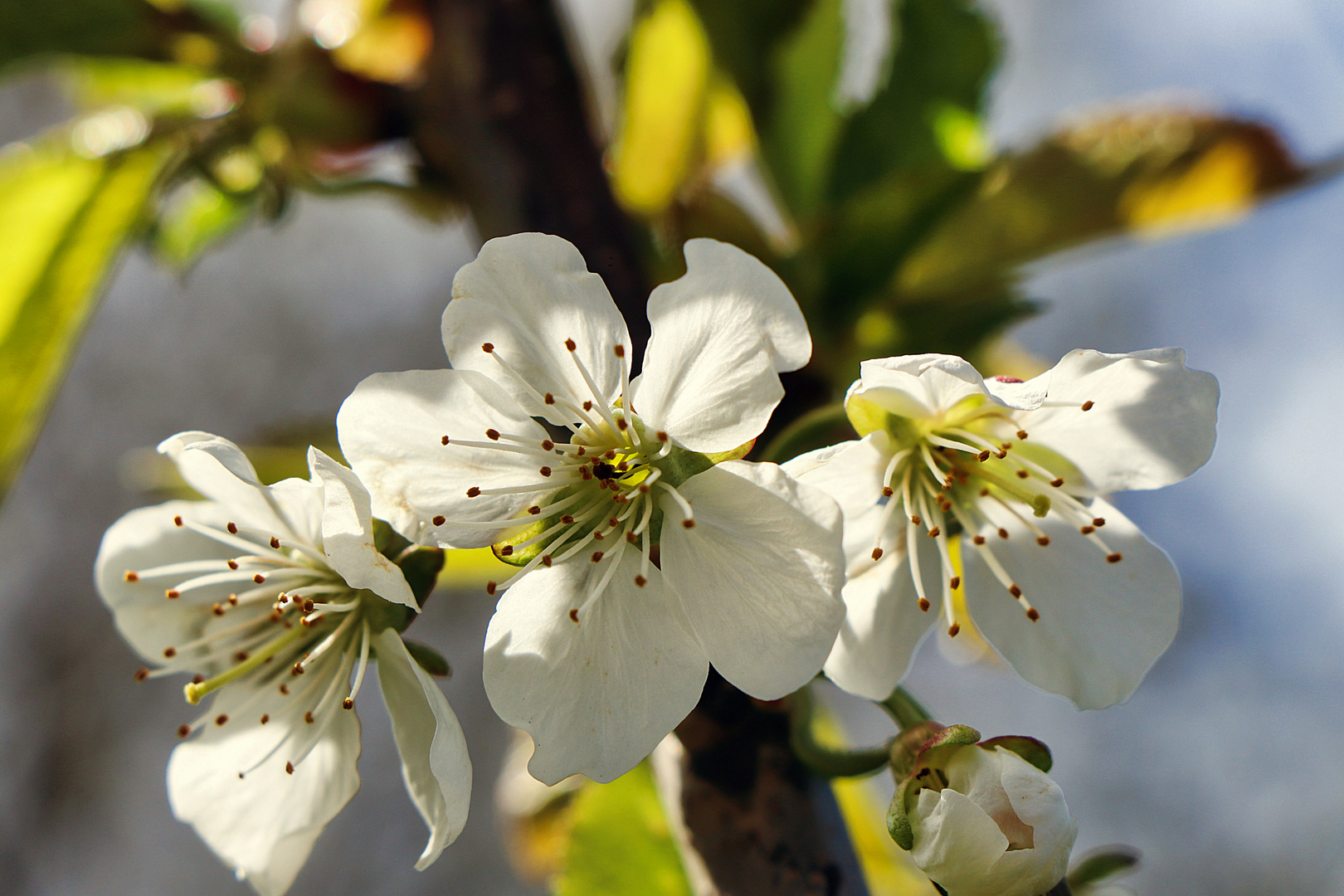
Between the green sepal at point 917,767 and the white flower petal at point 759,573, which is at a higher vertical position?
the white flower petal at point 759,573

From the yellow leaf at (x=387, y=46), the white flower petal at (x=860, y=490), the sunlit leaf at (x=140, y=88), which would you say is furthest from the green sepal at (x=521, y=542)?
the sunlit leaf at (x=140, y=88)

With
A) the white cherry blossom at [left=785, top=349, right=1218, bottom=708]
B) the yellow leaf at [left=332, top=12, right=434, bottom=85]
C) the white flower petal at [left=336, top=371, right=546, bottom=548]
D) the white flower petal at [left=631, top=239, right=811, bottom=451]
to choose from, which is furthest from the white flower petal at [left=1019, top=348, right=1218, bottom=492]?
the yellow leaf at [left=332, top=12, right=434, bottom=85]

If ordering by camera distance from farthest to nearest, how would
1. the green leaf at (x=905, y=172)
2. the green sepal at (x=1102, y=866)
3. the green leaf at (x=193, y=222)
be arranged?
the green leaf at (x=193, y=222) < the green leaf at (x=905, y=172) < the green sepal at (x=1102, y=866)

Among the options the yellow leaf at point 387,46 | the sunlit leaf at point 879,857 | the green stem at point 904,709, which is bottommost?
the sunlit leaf at point 879,857

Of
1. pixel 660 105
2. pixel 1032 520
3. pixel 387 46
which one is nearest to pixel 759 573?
pixel 1032 520

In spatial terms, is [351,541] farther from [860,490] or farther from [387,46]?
[387,46]

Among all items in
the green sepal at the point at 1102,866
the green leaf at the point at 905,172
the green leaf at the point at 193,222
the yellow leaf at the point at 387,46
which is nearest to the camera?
the green sepal at the point at 1102,866

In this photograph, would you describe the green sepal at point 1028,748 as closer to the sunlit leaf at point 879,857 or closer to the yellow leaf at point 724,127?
the sunlit leaf at point 879,857

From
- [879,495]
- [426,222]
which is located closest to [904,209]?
[879,495]

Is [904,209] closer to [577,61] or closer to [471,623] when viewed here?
[577,61]

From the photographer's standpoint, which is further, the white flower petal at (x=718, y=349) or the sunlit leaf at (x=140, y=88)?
the sunlit leaf at (x=140, y=88)
